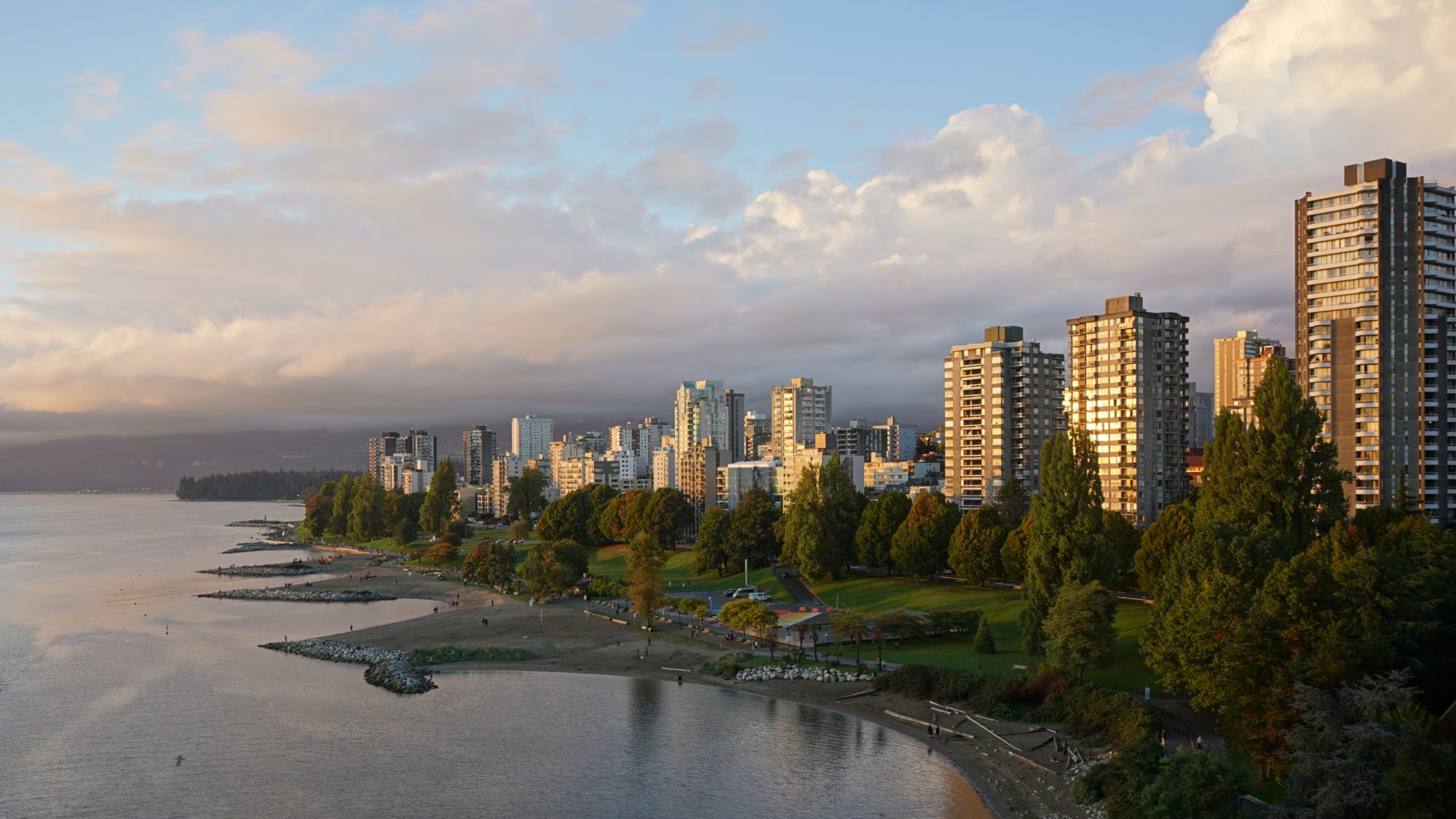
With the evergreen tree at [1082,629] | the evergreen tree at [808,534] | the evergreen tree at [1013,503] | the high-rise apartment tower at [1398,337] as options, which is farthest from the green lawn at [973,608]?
the high-rise apartment tower at [1398,337]

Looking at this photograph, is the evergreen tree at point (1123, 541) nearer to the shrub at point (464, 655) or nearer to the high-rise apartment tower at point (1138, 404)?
the high-rise apartment tower at point (1138, 404)

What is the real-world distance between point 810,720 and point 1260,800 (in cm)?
3033

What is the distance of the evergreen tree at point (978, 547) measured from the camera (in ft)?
334

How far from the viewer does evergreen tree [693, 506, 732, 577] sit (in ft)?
432

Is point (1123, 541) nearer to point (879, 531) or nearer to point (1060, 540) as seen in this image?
point (1060, 540)

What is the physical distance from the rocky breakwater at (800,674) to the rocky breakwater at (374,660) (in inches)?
1008

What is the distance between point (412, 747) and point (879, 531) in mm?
67528

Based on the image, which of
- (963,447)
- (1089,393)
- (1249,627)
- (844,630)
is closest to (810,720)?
(844,630)

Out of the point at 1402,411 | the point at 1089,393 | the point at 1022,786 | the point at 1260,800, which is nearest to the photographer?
the point at 1260,800

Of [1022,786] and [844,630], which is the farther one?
[844,630]

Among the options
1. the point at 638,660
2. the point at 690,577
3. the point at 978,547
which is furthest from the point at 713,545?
the point at 638,660

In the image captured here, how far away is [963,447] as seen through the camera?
566 ft

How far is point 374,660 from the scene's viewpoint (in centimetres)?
8938

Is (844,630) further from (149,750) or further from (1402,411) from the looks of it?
(1402,411)
